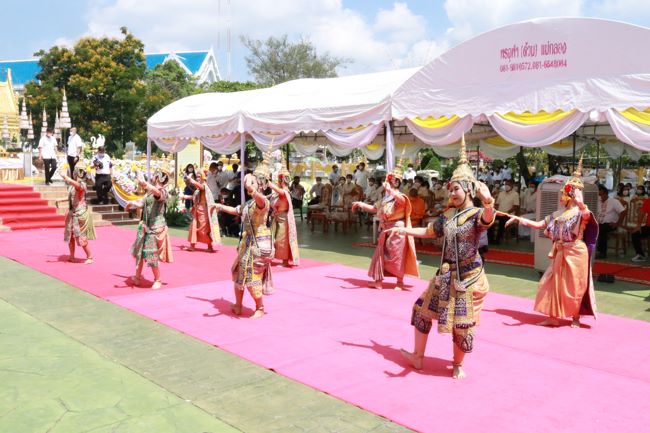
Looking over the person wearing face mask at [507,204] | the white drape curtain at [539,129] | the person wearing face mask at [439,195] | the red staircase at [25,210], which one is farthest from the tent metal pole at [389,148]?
the red staircase at [25,210]

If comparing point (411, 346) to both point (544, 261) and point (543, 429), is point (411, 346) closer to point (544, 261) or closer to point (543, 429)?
point (543, 429)

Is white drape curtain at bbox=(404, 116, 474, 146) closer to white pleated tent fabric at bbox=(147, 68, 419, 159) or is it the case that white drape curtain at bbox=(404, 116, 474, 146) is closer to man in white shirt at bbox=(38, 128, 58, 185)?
white pleated tent fabric at bbox=(147, 68, 419, 159)

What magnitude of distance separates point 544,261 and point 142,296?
5.74 metres

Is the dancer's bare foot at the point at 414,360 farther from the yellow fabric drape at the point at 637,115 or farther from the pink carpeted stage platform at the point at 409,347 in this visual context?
the yellow fabric drape at the point at 637,115

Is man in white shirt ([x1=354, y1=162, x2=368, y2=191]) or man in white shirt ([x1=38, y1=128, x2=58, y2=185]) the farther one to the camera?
man in white shirt ([x1=354, y1=162, x2=368, y2=191])

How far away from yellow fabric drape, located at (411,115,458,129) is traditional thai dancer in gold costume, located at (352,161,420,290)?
235 centimetres

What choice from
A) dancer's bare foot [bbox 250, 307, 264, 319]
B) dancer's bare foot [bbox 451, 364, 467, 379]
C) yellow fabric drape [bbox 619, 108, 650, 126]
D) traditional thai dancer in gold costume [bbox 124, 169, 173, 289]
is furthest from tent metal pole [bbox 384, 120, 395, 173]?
dancer's bare foot [bbox 451, 364, 467, 379]

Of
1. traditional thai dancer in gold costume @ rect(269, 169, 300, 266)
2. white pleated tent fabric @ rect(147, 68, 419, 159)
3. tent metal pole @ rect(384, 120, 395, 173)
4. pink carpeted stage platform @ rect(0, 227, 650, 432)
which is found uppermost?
white pleated tent fabric @ rect(147, 68, 419, 159)

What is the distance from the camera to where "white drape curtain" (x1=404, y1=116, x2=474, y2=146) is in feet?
30.9

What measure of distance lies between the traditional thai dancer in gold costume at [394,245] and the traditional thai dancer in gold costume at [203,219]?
4009 mm

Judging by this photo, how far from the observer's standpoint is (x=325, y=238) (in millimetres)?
13203

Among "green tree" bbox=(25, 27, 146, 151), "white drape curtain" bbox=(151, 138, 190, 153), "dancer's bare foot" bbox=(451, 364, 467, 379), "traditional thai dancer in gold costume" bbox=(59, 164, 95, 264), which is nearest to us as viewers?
"dancer's bare foot" bbox=(451, 364, 467, 379)

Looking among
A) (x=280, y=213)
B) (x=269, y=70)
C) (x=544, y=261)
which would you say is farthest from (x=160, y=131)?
(x=269, y=70)

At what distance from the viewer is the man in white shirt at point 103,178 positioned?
15734 millimetres
